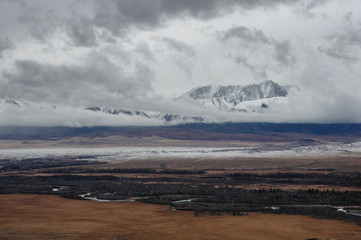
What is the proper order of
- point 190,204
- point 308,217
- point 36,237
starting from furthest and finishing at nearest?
point 190,204 → point 308,217 → point 36,237

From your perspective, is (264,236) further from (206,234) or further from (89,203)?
(89,203)

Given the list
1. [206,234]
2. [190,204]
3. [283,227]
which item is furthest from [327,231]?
[190,204]

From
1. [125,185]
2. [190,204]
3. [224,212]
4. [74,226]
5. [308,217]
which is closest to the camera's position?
[74,226]

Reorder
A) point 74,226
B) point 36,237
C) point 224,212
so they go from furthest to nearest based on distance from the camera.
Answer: point 224,212 → point 74,226 → point 36,237

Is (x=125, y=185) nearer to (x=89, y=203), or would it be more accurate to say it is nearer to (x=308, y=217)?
(x=89, y=203)

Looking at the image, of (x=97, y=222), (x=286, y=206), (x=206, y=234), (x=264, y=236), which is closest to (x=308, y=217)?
(x=286, y=206)

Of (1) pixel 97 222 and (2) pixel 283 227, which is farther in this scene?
(1) pixel 97 222
